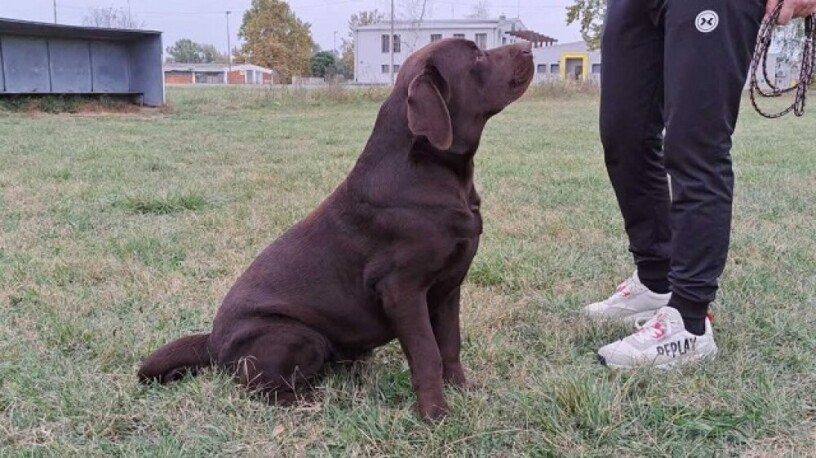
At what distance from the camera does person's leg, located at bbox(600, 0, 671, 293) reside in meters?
2.59

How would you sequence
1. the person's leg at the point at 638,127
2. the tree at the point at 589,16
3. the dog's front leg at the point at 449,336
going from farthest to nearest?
the tree at the point at 589,16
the person's leg at the point at 638,127
the dog's front leg at the point at 449,336

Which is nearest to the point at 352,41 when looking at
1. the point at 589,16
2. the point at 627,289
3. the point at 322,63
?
the point at 322,63

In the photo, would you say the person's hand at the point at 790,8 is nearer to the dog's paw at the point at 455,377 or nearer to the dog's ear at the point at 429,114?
the dog's ear at the point at 429,114

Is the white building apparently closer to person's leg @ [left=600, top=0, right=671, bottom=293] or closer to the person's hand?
person's leg @ [left=600, top=0, right=671, bottom=293]

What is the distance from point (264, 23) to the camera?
51750 mm

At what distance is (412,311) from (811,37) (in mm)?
1709

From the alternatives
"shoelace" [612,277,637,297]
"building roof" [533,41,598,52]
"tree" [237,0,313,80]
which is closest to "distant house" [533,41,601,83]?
"building roof" [533,41,598,52]

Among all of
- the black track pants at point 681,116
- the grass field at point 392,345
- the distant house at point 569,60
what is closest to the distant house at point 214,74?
the distant house at point 569,60

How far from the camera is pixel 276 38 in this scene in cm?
5181

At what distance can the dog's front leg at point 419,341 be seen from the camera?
6.68 feet

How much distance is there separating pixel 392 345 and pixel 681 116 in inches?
49.5

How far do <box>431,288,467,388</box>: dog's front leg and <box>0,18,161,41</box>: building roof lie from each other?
13193 millimetres

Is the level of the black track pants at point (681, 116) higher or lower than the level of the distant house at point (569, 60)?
lower

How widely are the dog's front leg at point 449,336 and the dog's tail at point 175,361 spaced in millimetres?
727
